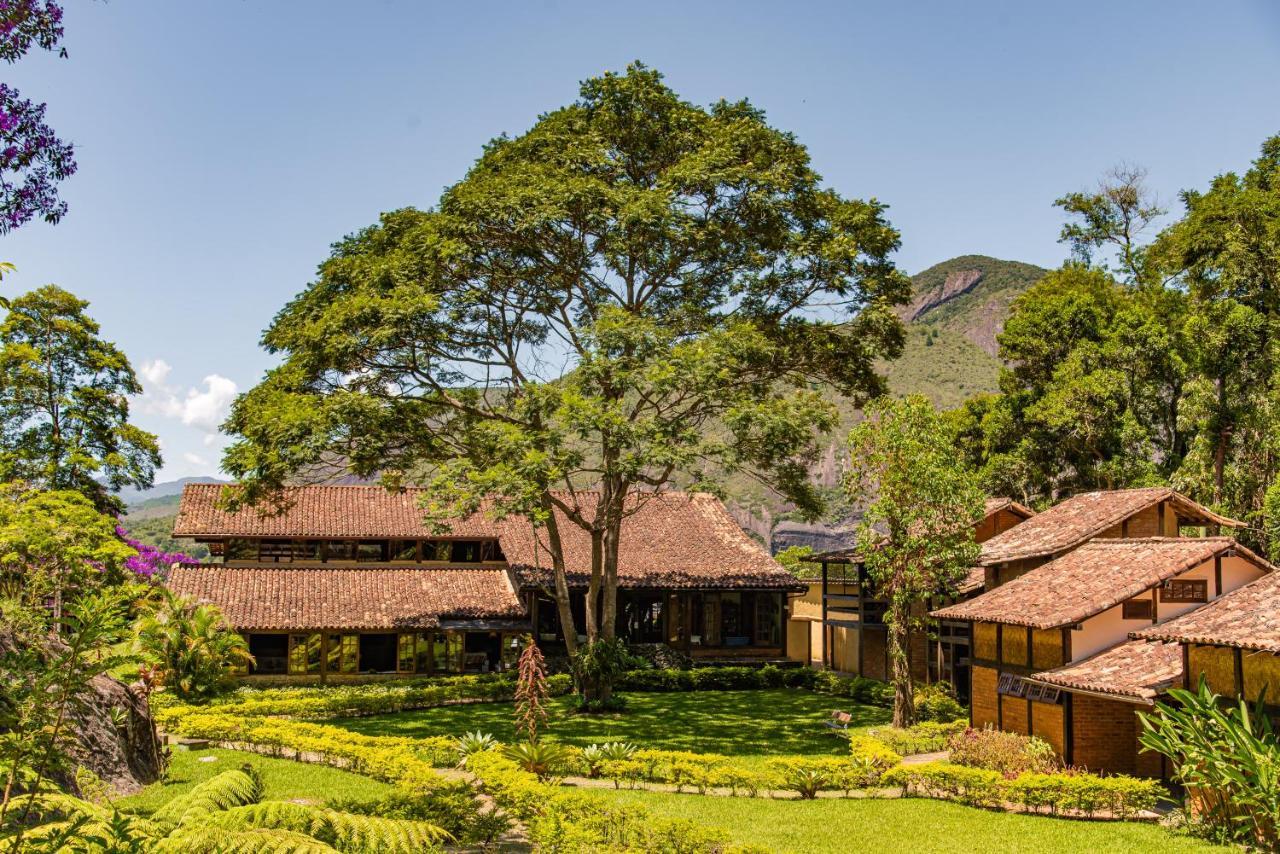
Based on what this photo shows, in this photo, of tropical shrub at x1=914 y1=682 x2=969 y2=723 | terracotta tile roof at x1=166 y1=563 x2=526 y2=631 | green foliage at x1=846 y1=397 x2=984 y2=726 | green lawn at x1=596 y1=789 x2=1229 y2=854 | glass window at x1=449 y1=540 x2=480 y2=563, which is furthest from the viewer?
glass window at x1=449 y1=540 x2=480 y2=563

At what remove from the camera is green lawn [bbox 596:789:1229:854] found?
48.9 feet

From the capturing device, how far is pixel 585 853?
11.9 meters

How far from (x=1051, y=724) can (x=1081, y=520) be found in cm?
845

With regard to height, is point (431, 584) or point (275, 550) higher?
point (275, 550)

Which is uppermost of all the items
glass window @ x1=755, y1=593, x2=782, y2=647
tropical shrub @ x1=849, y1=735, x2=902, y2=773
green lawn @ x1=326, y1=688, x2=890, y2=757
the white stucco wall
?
the white stucco wall

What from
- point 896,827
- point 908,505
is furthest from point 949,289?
point 896,827

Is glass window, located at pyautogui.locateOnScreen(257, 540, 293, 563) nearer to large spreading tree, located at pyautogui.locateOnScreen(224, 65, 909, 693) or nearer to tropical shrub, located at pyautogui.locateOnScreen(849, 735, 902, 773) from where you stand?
large spreading tree, located at pyautogui.locateOnScreen(224, 65, 909, 693)

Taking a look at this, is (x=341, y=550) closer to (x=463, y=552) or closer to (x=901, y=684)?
(x=463, y=552)

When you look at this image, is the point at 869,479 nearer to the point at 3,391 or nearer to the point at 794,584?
the point at 794,584

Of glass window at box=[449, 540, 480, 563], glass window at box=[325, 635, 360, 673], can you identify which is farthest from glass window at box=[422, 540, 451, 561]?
glass window at box=[325, 635, 360, 673]

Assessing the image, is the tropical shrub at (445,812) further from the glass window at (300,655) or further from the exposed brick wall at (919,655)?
the exposed brick wall at (919,655)

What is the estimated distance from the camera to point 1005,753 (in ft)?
66.1

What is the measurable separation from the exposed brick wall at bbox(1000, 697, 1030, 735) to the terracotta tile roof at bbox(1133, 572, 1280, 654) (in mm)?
5160

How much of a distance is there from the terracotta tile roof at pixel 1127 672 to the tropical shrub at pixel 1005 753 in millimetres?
1352
